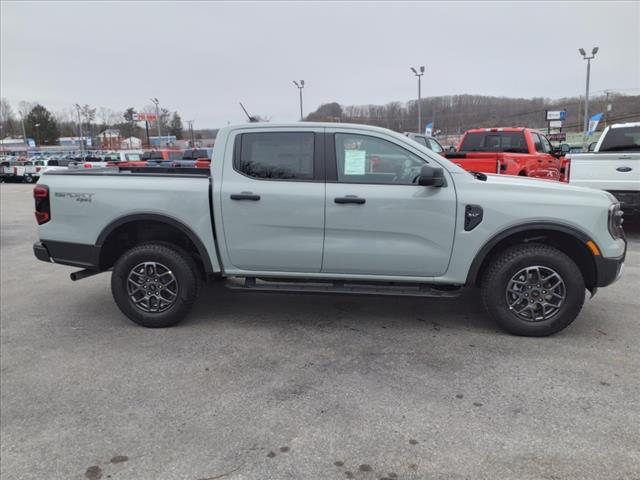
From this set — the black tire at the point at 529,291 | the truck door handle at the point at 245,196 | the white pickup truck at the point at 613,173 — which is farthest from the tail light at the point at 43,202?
the white pickup truck at the point at 613,173

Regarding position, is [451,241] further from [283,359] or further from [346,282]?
[283,359]

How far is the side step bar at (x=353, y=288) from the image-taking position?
4.33 metres

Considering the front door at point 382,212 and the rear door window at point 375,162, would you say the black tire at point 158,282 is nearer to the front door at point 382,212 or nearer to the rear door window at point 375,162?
the front door at point 382,212

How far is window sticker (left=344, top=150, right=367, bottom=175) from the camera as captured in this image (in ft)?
14.2

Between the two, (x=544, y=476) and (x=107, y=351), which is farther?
(x=107, y=351)

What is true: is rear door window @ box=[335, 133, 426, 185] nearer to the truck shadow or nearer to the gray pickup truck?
the gray pickup truck

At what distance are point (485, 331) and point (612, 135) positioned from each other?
301 inches

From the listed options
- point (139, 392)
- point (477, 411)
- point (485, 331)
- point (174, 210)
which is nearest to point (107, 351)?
point (139, 392)

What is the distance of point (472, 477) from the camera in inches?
99.3

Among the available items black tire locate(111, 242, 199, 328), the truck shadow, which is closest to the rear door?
black tire locate(111, 242, 199, 328)

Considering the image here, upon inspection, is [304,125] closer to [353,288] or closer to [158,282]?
[353,288]

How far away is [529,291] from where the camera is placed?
4219mm

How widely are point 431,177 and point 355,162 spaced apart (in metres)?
0.70

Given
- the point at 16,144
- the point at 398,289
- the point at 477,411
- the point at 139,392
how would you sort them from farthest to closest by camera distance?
the point at 16,144, the point at 398,289, the point at 139,392, the point at 477,411
